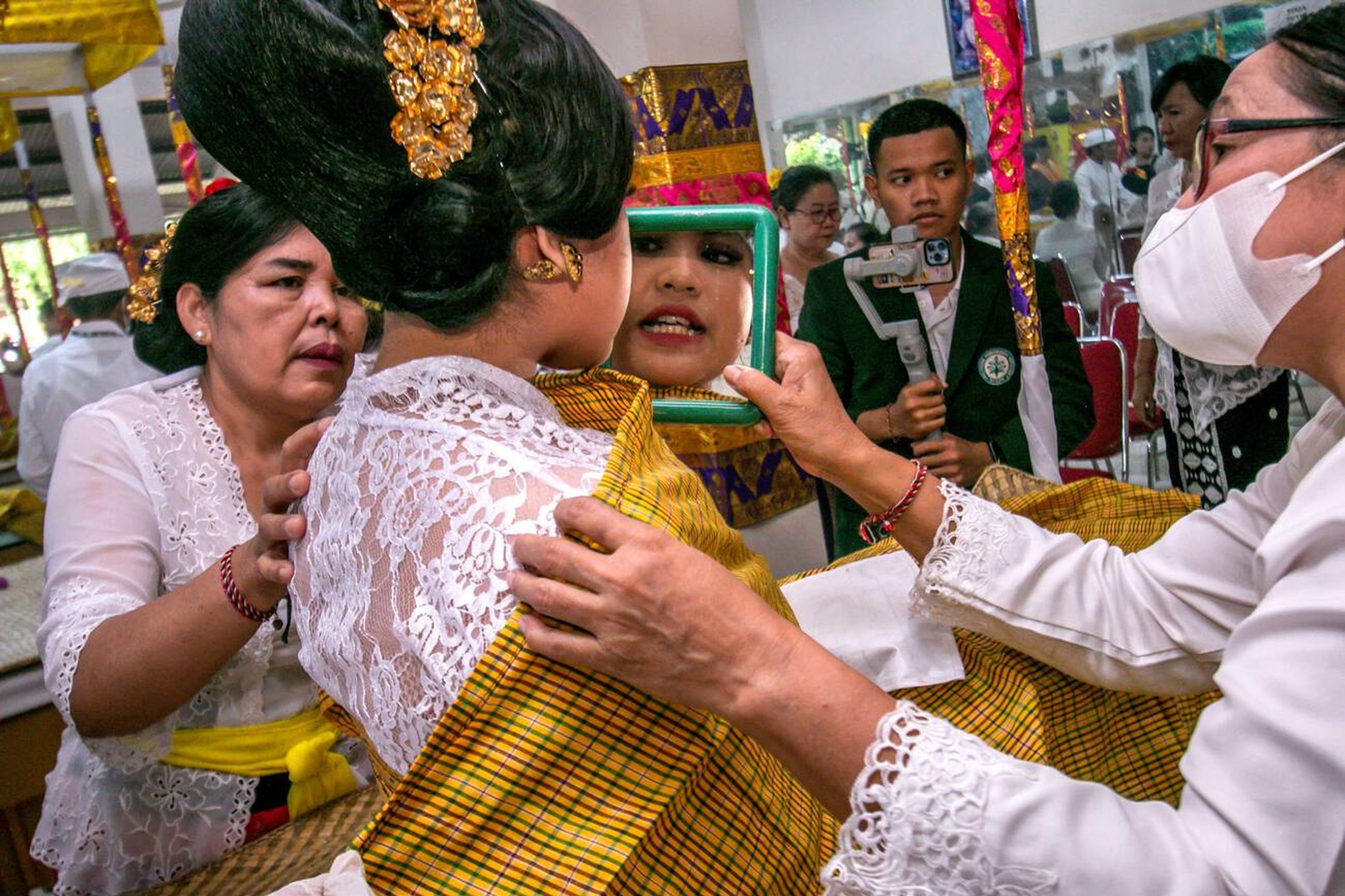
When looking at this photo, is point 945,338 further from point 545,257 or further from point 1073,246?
point 545,257

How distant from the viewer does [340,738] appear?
1969mm

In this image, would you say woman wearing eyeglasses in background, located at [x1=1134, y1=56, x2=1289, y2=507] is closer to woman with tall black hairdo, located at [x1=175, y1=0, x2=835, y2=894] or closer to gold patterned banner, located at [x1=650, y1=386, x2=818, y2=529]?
gold patterned banner, located at [x1=650, y1=386, x2=818, y2=529]

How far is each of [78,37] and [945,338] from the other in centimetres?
288

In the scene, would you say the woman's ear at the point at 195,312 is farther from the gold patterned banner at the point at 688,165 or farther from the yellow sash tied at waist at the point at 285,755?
the gold patterned banner at the point at 688,165

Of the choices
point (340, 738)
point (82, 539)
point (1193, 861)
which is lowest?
point (340, 738)

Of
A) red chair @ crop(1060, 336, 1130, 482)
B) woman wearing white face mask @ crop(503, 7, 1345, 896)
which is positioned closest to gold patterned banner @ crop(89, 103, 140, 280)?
red chair @ crop(1060, 336, 1130, 482)

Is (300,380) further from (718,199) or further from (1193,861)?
(1193,861)

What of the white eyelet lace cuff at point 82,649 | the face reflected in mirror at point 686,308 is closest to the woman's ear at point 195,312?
the white eyelet lace cuff at point 82,649

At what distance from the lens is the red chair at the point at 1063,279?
224 cm

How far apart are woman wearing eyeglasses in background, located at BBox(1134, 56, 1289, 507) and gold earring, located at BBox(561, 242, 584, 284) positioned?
4.37 feet

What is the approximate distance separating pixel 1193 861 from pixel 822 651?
34 centimetres

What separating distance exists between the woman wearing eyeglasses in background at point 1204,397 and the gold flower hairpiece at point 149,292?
6.36 ft

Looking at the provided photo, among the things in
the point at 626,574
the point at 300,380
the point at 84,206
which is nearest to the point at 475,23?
the point at 626,574

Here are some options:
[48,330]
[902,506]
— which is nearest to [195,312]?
[902,506]
